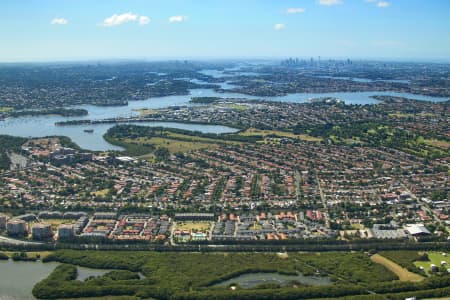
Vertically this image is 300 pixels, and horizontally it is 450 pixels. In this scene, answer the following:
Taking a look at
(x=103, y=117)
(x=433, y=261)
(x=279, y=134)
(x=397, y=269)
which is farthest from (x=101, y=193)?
(x=103, y=117)

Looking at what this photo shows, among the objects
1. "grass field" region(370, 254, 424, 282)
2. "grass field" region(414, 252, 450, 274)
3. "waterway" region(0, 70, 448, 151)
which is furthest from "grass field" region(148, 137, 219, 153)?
"grass field" region(414, 252, 450, 274)

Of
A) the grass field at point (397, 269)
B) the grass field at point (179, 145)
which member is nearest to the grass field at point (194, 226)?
the grass field at point (397, 269)

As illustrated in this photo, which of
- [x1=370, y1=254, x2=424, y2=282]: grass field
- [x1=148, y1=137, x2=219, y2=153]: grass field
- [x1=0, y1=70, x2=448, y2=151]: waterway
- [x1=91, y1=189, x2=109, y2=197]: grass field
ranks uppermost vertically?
[x1=0, y1=70, x2=448, y2=151]: waterway

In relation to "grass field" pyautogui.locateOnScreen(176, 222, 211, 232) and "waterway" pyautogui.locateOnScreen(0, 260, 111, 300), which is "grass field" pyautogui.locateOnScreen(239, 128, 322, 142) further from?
"waterway" pyautogui.locateOnScreen(0, 260, 111, 300)

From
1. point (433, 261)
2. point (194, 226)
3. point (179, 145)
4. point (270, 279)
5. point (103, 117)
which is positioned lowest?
point (270, 279)

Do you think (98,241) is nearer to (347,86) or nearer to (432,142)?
(432,142)

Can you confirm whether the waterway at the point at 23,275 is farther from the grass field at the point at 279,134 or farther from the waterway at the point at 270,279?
the grass field at the point at 279,134

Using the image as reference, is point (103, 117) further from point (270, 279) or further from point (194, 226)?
point (270, 279)
